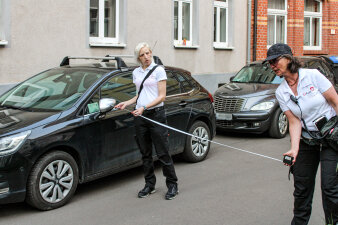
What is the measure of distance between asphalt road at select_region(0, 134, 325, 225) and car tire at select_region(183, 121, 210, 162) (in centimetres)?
15

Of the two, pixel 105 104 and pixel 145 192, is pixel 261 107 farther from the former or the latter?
A: pixel 105 104

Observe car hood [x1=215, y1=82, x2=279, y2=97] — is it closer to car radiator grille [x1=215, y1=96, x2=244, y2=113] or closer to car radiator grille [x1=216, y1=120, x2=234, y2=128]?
car radiator grille [x1=215, y1=96, x2=244, y2=113]

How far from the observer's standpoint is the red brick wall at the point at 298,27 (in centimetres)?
1780

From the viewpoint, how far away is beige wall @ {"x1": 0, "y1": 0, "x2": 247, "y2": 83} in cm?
1027

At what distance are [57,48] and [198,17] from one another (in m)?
5.70

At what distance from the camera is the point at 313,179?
13.3ft

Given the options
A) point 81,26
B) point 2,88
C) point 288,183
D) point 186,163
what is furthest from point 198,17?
→ point 288,183

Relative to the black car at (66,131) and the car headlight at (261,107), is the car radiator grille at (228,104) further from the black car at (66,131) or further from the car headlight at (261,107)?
the black car at (66,131)

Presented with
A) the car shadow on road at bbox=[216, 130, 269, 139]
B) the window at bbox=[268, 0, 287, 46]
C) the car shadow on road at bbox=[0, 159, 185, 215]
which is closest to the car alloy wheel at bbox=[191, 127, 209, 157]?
the car shadow on road at bbox=[0, 159, 185, 215]

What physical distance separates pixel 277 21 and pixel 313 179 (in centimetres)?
1669

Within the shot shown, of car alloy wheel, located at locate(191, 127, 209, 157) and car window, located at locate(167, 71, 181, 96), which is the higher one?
car window, located at locate(167, 71, 181, 96)

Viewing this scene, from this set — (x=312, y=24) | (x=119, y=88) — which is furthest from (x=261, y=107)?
(x=312, y=24)

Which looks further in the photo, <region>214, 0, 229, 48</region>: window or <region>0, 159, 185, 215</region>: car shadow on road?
<region>214, 0, 229, 48</region>: window

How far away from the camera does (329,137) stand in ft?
12.5
